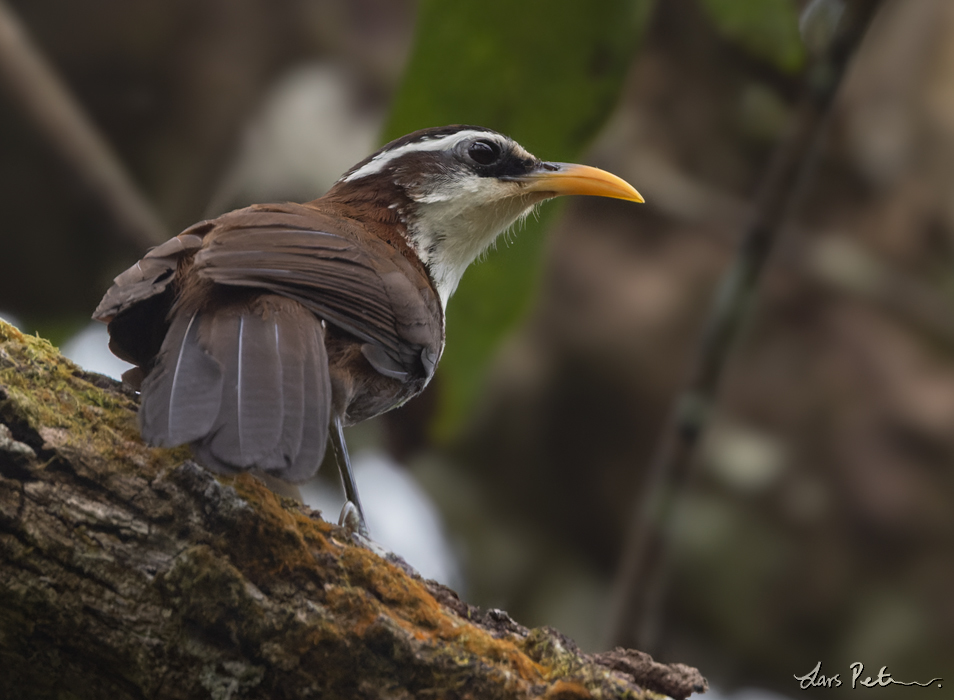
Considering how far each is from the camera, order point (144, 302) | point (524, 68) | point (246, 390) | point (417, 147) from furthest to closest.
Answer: point (417, 147)
point (524, 68)
point (144, 302)
point (246, 390)

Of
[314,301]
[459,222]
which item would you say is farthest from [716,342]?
[314,301]

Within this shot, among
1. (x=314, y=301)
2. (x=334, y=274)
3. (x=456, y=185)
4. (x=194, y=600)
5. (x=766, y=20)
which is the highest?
(x=766, y=20)

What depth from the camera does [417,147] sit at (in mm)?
3771

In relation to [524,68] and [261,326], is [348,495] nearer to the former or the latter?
[261,326]

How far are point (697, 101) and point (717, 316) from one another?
295cm

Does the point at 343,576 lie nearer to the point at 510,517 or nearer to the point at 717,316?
the point at 717,316

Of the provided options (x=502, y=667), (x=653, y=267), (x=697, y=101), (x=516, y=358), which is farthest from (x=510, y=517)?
(x=502, y=667)

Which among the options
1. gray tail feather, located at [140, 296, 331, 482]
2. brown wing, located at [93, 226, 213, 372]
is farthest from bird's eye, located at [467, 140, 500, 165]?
gray tail feather, located at [140, 296, 331, 482]

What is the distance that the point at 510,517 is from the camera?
21.5ft

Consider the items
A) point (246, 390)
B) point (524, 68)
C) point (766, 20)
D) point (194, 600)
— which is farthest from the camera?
point (524, 68)

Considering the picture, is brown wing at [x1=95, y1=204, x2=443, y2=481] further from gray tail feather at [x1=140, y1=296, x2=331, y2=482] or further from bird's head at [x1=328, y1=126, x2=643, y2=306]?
bird's head at [x1=328, y1=126, x2=643, y2=306]

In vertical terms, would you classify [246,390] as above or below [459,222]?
below

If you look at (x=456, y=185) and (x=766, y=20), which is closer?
(x=766, y=20)

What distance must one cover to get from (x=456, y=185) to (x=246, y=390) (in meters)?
1.81
